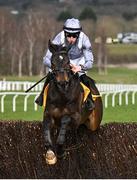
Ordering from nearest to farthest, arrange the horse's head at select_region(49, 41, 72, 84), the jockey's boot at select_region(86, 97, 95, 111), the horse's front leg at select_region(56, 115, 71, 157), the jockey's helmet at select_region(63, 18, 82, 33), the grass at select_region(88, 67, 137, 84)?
the horse's head at select_region(49, 41, 72, 84)
the horse's front leg at select_region(56, 115, 71, 157)
the jockey's helmet at select_region(63, 18, 82, 33)
the jockey's boot at select_region(86, 97, 95, 111)
the grass at select_region(88, 67, 137, 84)

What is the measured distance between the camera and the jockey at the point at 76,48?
30.5 ft

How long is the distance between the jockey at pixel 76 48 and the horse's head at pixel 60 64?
33 cm

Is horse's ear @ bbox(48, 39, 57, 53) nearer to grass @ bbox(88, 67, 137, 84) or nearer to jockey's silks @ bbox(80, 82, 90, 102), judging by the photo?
jockey's silks @ bbox(80, 82, 90, 102)

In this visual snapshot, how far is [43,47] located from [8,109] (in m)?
50.0

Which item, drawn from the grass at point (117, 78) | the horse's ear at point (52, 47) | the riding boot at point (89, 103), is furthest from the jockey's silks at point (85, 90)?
the grass at point (117, 78)

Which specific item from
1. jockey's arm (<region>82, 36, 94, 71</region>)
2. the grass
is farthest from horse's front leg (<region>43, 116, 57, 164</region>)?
the grass

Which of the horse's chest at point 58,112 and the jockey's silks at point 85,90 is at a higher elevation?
the jockey's silks at point 85,90

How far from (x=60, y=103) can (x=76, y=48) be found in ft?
3.07

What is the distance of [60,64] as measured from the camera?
8688 mm

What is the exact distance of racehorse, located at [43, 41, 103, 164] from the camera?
28.6ft

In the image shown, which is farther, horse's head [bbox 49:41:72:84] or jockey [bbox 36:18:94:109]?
jockey [bbox 36:18:94:109]

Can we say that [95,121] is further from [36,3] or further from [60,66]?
[36,3]

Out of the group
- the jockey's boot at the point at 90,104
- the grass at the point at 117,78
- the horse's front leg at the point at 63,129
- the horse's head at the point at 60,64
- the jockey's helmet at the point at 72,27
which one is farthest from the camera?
the grass at the point at 117,78

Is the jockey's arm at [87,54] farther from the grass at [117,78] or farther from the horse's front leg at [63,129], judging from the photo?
the grass at [117,78]
